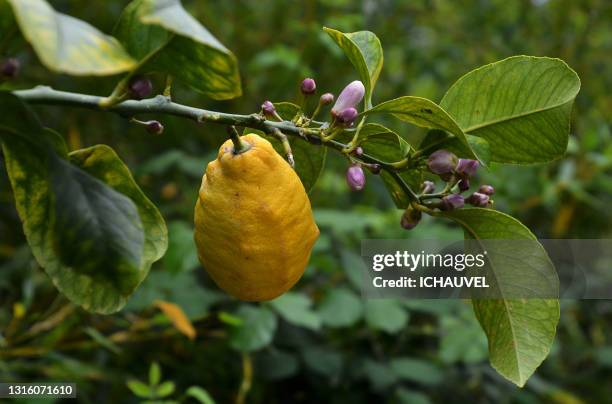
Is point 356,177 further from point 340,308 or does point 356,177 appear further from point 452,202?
point 340,308

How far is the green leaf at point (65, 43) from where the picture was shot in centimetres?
30

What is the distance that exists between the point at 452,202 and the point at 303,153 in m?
0.14

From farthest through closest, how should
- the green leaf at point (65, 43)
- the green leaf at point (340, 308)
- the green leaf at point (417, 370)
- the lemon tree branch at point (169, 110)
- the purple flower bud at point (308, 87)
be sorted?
the green leaf at point (417, 370)
the green leaf at point (340, 308)
the purple flower bud at point (308, 87)
the lemon tree branch at point (169, 110)
the green leaf at point (65, 43)

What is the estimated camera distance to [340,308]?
1135mm

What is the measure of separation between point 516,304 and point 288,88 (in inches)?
38.7

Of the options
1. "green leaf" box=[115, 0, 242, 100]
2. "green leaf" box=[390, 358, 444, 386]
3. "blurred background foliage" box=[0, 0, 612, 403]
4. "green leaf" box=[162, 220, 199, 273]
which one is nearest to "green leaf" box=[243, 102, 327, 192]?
"green leaf" box=[115, 0, 242, 100]

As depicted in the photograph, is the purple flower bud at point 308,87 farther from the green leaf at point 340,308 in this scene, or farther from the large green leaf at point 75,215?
the green leaf at point 340,308

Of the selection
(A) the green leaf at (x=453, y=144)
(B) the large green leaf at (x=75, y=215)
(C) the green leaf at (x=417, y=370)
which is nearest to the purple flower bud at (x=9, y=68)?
(B) the large green leaf at (x=75, y=215)

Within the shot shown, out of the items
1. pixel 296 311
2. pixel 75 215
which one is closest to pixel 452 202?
pixel 75 215

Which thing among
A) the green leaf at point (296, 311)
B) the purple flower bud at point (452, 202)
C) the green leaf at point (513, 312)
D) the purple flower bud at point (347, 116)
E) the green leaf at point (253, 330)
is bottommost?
the green leaf at point (253, 330)

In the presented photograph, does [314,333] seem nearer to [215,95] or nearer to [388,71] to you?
[388,71]

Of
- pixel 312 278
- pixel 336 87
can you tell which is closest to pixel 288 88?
pixel 336 87

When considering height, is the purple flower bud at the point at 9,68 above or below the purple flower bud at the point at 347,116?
above

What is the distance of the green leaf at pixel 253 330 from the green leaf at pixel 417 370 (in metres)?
0.29
